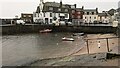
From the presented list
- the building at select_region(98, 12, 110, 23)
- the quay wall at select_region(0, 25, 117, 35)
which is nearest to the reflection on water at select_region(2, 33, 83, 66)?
the quay wall at select_region(0, 25, 117, 35)

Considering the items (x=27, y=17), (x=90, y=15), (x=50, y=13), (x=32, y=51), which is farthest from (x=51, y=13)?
(x=32, y=51)

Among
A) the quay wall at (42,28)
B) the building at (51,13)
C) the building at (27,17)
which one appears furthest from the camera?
the building at (27,17)

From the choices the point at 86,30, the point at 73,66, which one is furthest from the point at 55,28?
the point at 73,66

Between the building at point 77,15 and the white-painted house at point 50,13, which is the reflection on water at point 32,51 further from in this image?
the building at point 77,15

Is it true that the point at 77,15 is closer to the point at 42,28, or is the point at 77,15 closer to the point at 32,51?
the point at 42,28

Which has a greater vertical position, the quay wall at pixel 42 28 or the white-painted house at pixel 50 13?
the white-painted house at pixel 50 13

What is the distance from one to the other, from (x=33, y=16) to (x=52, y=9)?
7067 millimetres

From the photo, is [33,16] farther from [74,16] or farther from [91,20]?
[91,20]

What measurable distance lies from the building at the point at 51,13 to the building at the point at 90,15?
685cm

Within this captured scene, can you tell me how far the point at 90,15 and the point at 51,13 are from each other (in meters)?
14.0

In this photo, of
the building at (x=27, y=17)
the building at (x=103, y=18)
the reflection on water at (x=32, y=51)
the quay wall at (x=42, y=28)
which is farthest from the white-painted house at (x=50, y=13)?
the reflection on water at (x=32, y=51)

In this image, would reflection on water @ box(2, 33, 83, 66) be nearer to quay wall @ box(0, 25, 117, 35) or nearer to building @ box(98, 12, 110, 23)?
quay wall @ box(0, 25, 117, 35)

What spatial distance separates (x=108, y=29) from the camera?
60.4 meters

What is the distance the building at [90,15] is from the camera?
83.9m
